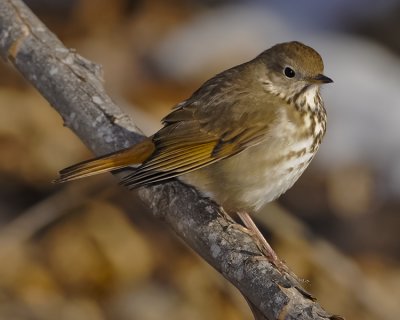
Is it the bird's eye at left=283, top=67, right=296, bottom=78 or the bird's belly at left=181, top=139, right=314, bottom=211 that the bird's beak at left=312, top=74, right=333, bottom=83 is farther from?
the bird's belly at left=181, top=139, right=314, bottom=211

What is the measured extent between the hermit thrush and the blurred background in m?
1.40

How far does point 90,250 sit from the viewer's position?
19.1ft

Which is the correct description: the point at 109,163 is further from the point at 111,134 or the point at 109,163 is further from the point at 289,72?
the point at 289,72

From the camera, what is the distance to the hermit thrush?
4012mm

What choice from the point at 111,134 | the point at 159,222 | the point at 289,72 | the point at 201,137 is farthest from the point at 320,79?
the point at 159,222

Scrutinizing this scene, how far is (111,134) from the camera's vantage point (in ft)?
13.5

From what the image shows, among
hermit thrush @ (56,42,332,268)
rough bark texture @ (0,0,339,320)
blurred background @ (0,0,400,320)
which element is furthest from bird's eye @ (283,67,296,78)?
blurred background @ (0,0,400,320)

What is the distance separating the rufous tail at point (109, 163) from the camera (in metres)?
3.95

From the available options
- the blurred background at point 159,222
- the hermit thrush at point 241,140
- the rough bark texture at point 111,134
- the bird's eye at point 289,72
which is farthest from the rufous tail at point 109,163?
the blurred background at point 159,222

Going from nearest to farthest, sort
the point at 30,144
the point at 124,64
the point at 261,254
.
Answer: the point at 261,254
the point at 30,144
the point at 124,64

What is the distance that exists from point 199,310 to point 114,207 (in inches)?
34.3

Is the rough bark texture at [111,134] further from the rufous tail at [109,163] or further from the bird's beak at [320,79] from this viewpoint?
the bird's beak at [320,79]

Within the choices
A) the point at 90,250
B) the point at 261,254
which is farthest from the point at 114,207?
the point at 261,254

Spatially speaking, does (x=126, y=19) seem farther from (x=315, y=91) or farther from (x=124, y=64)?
(x=315, y=91)
